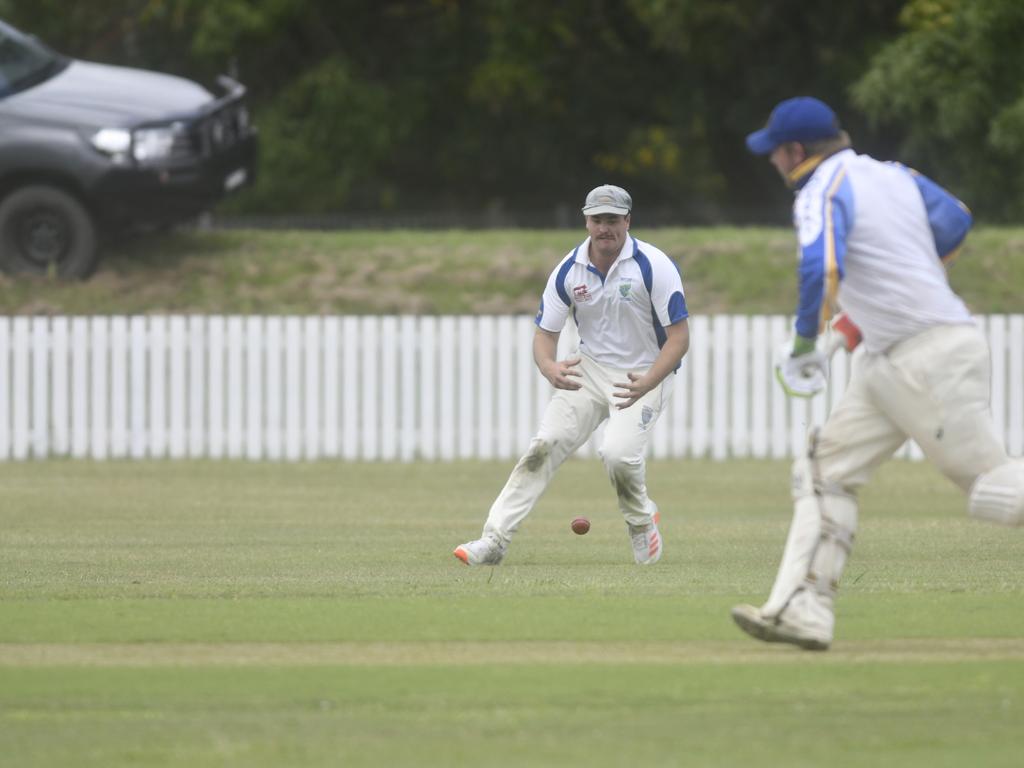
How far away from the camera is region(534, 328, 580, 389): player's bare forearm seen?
33.6 feet

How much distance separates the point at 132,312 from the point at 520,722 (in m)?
15.3

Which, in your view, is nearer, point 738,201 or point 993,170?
point 993,170

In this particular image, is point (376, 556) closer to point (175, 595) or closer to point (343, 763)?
point (175, 595)

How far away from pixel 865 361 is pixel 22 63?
14621mm

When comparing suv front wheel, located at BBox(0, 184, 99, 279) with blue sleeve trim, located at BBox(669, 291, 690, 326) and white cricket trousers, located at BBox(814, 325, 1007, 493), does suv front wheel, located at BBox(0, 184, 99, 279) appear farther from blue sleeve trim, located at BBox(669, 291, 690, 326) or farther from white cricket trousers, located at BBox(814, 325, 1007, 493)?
white cricket trousers, located at BBox(814, 325, 1007, 493)

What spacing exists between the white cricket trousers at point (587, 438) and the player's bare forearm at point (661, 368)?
67 millimetres

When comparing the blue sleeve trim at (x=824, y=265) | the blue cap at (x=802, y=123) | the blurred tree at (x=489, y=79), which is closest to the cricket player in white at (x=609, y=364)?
the blue cap at (x=802, y=123)

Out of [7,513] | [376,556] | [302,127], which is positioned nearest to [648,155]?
[302,127]

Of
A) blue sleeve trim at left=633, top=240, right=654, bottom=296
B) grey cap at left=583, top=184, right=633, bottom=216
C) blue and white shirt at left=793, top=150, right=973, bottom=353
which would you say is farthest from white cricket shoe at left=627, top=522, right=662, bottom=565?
blue and white shirt at left=793, top=150, right=973, bottom=353

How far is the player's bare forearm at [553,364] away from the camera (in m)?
10.2

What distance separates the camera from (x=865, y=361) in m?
7.33

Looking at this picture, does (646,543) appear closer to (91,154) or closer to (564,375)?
(564,375)

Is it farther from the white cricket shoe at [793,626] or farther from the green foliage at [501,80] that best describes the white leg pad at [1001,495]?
the green foliage at [501,80]

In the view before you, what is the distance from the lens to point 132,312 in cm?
2061
